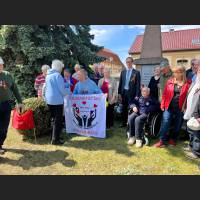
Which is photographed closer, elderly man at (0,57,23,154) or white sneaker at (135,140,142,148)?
elderly man at (0,57,23,154)

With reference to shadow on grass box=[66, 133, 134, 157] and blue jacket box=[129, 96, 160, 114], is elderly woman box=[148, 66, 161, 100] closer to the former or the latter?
blue jacket box=[129, 96, 160, 114]

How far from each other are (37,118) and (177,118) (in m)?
3.36

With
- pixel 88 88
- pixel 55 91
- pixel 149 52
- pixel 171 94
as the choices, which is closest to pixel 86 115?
pixel 88 88

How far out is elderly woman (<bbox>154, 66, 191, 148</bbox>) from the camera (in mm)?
4898

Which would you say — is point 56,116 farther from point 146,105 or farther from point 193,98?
point 193,98

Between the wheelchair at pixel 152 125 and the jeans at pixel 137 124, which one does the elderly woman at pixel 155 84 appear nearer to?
the wheelchair at pixel 152 125

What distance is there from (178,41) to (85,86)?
122ft

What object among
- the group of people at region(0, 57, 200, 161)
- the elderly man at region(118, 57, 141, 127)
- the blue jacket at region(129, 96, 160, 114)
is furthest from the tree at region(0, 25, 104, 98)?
the blue jacket at region(129, 96, 160, 114)

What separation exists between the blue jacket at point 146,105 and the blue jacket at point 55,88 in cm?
177

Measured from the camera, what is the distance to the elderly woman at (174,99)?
4898 millimetres

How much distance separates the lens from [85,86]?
584 cm

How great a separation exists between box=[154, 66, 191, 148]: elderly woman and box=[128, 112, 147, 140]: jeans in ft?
1.42

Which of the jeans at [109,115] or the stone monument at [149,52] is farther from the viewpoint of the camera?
the stone monument at [149,52]

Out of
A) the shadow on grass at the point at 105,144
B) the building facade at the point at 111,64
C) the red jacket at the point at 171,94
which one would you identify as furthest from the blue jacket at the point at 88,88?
the building facade at the point at 111,64
